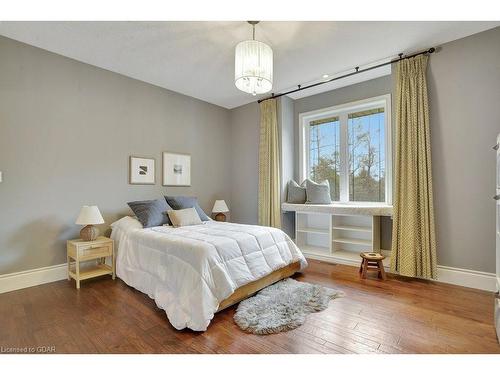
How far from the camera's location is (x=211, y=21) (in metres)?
2.32

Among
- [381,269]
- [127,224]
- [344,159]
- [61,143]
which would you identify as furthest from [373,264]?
[61,143]

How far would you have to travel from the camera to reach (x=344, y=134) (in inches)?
157

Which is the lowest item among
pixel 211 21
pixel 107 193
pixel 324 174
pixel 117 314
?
pixel 117 314

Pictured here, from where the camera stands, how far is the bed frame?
2125 mm

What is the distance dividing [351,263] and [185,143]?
10.2ft

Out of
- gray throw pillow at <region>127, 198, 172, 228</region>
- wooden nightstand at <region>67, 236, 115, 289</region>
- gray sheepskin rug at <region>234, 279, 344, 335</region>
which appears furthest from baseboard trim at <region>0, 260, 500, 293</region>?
gray sheepskin rug at <region>234, 279, 344, 335</region>

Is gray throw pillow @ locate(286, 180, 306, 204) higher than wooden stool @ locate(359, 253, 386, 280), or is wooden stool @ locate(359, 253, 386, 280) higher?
gray throw pillow @ locate(286, 180, 306, 204)

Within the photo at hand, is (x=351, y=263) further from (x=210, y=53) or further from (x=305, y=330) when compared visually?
(x=210, y=53)

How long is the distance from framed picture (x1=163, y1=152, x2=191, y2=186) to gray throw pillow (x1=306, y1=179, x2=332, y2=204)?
200 cm

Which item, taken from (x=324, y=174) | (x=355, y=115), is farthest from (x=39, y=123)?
(x=355, y=115)

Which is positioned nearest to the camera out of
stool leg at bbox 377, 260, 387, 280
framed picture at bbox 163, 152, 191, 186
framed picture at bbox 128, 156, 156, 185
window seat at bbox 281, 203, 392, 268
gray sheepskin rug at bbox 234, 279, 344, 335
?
gray sheepskin rug at bbox 234, 279, 344, 335

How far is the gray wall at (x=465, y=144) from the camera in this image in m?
2.47

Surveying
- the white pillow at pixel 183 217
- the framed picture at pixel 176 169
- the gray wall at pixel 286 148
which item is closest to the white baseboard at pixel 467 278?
the gray wall at pixel 286 148

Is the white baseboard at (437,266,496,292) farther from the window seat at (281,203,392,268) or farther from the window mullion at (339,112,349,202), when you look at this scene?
the window mullion at (339,112,349,202)
